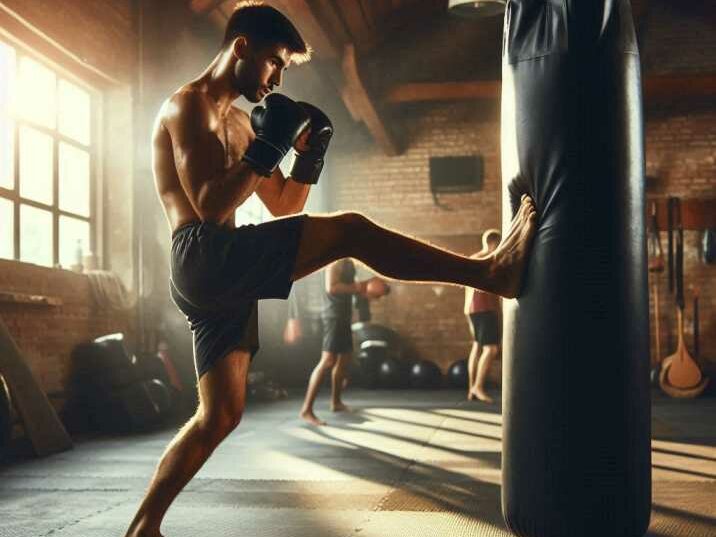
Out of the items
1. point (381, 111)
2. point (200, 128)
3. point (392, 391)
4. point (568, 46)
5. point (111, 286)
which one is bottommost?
point (392, 391)

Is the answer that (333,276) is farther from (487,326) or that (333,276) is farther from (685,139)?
(685,139)

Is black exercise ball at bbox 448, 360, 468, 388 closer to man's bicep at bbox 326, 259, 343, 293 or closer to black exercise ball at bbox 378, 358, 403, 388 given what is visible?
black exercise ball at bbox 378, 358, 403, 388

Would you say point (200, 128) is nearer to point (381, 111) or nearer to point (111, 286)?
point (111, 286)

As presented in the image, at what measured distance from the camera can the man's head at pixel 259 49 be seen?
2.39 m

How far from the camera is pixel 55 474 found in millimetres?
4023

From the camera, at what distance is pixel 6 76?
5367mm

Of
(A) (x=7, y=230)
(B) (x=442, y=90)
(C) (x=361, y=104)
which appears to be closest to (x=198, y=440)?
(A) (x=7, y=230)

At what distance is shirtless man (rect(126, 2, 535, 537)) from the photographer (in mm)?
2244

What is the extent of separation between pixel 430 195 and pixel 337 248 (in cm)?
894

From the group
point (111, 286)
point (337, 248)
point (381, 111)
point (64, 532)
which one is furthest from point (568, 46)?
point (381, 111)

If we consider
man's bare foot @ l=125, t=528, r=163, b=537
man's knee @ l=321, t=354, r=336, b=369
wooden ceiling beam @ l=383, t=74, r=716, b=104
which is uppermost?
wooden ceiling beam @ l=383, t=74, r=716, b=104

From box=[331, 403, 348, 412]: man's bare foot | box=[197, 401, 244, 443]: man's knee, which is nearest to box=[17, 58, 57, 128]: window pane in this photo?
box=[331, 403, 348, 412]: man's bare foot

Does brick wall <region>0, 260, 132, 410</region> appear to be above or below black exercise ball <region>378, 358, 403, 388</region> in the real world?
above

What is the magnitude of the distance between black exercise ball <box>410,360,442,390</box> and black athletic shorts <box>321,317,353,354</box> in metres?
3.68
